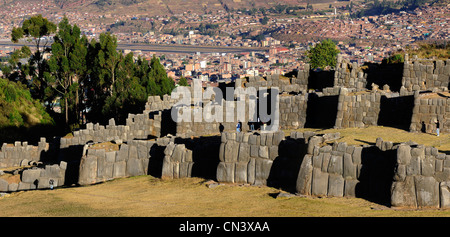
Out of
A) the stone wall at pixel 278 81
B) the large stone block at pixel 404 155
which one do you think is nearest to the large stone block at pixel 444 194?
the large stone block at pixel 404 155

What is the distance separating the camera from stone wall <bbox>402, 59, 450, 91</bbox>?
35.5m

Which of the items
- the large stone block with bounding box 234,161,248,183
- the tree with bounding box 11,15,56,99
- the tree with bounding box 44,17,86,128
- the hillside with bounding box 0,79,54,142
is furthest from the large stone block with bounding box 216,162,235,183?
the tree with bounding box 11,15,56,99

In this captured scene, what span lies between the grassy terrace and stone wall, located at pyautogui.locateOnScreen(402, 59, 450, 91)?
6907mm

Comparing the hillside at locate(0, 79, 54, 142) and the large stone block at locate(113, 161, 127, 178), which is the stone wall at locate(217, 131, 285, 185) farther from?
the hillside at locate(0, 79, 54, 142)

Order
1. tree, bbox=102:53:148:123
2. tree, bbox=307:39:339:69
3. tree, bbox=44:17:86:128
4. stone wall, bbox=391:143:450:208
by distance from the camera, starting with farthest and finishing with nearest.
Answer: tree, bbox=44:17:86:128 < tree, bbox=307:39:339:69 < tree, bbox=102:53:148:123 < stone wall, bbox=391:143:450:208

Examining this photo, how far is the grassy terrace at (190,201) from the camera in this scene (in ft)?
70.9

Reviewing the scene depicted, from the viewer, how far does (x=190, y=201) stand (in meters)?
24.0

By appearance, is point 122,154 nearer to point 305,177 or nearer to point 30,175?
point 30,175

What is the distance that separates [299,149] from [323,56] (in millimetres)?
32345

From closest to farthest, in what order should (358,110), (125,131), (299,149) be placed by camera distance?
1. (299,149)
2. (358,110)
3. (125,131)

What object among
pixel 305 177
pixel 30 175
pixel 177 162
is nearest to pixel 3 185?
pixel 30 175

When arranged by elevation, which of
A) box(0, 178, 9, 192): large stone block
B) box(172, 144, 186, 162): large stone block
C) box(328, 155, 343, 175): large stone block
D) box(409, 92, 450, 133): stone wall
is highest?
box(409, 92, 450, 133): stone wall

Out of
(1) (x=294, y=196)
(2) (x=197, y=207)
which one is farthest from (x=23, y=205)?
(1) (x=294, y=196)

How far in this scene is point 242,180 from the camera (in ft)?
84.3
